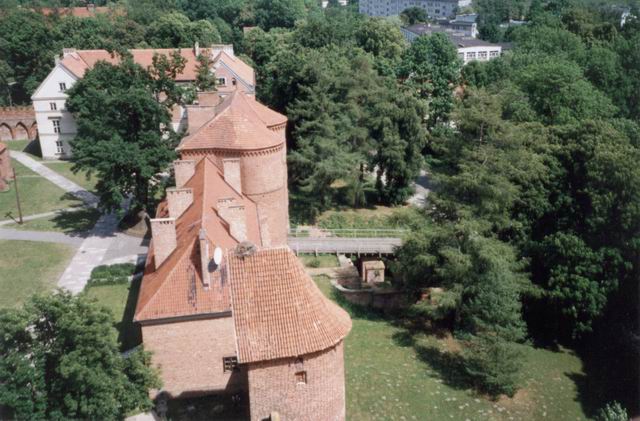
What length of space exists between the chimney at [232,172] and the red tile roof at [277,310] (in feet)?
43.8

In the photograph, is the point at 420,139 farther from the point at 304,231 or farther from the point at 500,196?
the point at 500,196

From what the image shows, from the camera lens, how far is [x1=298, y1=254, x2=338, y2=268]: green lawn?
133 ft

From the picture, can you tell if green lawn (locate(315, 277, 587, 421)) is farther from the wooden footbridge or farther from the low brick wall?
the wooden footbridge

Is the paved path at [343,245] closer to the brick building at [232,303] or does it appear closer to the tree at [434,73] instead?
the brick building at [232,303]

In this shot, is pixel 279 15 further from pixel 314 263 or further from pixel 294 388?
pixel 294 388

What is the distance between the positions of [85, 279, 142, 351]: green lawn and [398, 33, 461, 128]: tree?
3912cm

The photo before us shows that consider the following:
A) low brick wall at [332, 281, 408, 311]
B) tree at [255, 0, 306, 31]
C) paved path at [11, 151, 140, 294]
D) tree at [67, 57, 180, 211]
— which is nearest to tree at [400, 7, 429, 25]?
tree at [255, 0, 306, 31]

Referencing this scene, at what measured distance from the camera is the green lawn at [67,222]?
43.8m

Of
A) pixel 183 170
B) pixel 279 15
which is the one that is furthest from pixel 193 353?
pixel 279 15

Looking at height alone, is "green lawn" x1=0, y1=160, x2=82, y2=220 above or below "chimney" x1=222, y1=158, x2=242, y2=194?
below

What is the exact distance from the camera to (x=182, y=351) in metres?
24.0

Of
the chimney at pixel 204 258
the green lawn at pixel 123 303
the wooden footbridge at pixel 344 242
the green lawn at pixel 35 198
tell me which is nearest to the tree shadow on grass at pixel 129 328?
the green lawn at pixel 123 303

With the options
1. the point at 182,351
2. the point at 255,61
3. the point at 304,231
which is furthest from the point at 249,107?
the point at 255,61

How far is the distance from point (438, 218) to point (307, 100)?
22.2 metres
